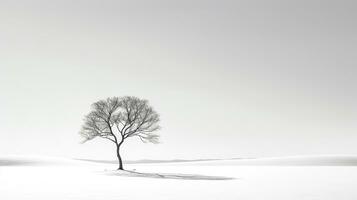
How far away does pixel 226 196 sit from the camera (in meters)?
20.2

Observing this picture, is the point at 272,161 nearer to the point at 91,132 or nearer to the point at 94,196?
the point at 91,132

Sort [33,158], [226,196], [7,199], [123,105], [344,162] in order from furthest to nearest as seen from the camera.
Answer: [33,158] → [344,162] → [123,105] → [226,196] → [7,199]

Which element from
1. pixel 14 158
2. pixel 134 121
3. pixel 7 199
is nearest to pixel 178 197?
pixel 7 199

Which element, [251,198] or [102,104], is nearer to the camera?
[251,198]

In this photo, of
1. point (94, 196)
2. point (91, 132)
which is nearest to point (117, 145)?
point (91, 132)

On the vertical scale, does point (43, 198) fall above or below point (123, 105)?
below

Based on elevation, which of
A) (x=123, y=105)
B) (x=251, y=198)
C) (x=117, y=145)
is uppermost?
(x=123, y=105)

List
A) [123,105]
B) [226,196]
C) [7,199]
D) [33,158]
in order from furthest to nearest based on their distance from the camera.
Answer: [33,158] < [123,105] < [226,196] < [7,199]

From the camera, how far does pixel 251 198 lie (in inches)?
763

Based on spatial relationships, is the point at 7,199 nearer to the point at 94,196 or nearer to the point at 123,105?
the point at 94,196

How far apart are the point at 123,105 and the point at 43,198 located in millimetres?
35050

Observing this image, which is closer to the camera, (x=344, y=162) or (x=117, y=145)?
(x=117, y=145)

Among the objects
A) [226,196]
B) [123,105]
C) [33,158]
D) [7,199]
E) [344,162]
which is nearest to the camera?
[7,199]

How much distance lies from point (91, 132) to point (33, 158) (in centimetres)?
5062
